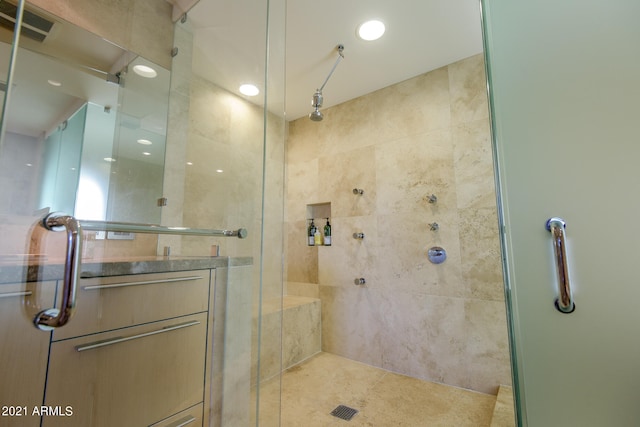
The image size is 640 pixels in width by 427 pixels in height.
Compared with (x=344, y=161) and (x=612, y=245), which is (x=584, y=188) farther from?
(x=344, y=161)

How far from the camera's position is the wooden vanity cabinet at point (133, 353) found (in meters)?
0.76

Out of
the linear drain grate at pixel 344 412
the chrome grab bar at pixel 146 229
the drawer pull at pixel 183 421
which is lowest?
the linear drain grate at pixel 344 412

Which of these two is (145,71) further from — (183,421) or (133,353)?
(183,421)

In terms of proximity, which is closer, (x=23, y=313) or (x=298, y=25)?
(x=23, y=313)

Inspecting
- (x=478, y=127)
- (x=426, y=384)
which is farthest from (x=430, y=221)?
(x=426, y=384)

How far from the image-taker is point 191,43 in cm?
174

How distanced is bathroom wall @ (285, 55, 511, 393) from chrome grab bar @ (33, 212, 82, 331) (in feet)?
6.44

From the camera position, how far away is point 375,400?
5.58ft

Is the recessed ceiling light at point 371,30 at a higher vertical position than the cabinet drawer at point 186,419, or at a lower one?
higher

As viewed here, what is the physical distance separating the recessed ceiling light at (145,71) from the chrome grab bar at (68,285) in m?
1.16

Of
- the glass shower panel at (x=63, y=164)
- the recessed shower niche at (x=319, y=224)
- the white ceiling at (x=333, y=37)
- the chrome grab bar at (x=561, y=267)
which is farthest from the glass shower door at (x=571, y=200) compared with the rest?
the recessed shower niche at (x=319, y=224)

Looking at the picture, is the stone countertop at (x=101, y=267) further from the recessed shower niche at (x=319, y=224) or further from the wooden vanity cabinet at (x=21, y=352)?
the recessed shower niche at (x=319, y=224)

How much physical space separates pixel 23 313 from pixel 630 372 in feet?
4.96

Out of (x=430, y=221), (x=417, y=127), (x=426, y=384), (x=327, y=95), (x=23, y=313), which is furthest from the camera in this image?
(x=327, y=95)
